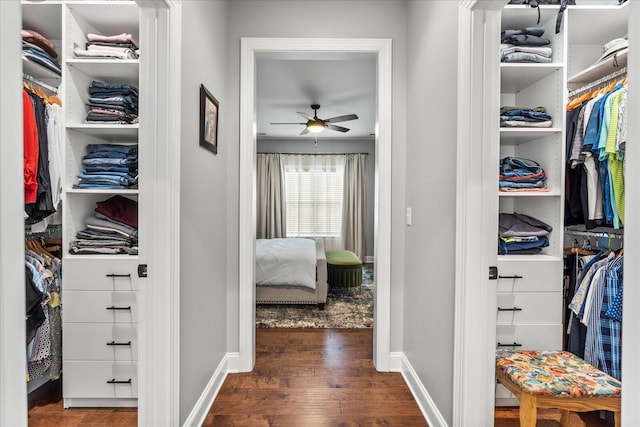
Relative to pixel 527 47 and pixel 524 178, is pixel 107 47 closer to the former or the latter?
pixel 527 47

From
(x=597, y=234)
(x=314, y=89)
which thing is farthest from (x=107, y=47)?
(x=597, y=234)

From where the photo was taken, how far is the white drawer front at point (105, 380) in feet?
6.79

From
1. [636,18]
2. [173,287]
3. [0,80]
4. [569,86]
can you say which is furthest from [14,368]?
[569,86]

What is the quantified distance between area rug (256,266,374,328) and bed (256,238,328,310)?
0.10 m

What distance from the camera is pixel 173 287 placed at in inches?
62.0

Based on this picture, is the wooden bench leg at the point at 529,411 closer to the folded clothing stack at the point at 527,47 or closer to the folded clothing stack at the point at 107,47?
the folded clothing stack at the point at 527,47

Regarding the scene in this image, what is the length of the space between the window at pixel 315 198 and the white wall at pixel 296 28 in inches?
197

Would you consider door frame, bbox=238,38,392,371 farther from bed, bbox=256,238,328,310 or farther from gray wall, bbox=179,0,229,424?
bed, bbox=256,238,328,310

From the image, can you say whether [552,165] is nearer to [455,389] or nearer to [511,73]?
[511,73]

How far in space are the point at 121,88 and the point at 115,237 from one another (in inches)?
34.6

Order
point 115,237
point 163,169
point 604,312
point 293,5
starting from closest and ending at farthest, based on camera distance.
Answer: point 163,169 → point 604,312 → point 115,237 → point 293,5

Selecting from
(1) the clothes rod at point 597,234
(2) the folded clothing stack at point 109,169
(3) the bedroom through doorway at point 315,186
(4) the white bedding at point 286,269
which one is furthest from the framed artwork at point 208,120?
(1) the clothes rod at point 597,234

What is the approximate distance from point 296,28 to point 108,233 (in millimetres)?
1850

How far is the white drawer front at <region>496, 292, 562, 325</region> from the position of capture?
2107 millimetres
